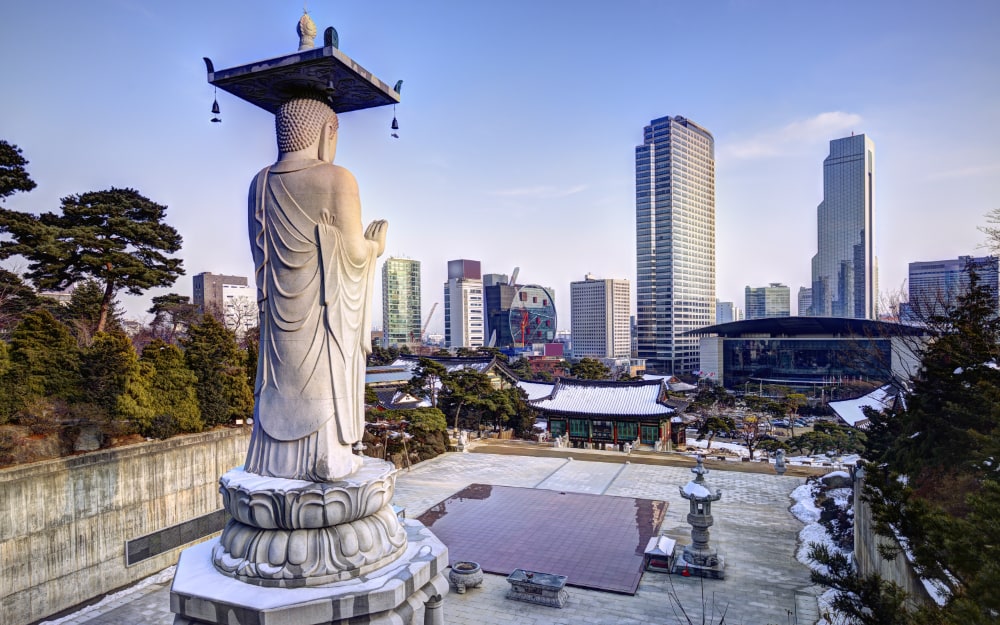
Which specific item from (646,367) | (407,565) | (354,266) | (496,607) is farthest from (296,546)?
(646,367)

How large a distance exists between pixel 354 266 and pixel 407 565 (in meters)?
3.31

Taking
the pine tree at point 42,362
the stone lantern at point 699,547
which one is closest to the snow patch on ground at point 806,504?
the stone lantern at point 699,547

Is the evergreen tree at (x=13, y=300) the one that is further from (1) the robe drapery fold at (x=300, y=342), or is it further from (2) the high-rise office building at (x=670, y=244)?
(2) the high-rise office building at (x=670, y=244)

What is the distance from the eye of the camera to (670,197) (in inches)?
3088

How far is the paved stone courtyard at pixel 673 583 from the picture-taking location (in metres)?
10.3

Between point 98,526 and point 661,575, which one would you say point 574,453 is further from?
point 98,526

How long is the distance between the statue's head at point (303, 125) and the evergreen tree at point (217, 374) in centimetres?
1003

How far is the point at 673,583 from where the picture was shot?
39.2 feet

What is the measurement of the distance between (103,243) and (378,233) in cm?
1416

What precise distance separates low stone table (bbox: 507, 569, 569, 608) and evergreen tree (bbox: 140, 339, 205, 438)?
8.51 m

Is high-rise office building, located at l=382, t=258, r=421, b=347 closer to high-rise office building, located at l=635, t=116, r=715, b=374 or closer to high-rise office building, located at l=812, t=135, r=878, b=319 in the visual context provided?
high-rise office building, located at l=635, t=116, r=715, b=374

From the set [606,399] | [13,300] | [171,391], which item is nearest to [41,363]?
[171,391]

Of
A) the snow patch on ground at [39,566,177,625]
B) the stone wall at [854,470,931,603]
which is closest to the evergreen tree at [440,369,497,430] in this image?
the snow patch on ground at [39,566,177,625]

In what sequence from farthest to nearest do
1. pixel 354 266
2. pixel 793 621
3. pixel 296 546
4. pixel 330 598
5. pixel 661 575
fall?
pixel 661 575 → pixel 793 621 → pixel 354 266 → pixel 296 546 → pixel 330 598
